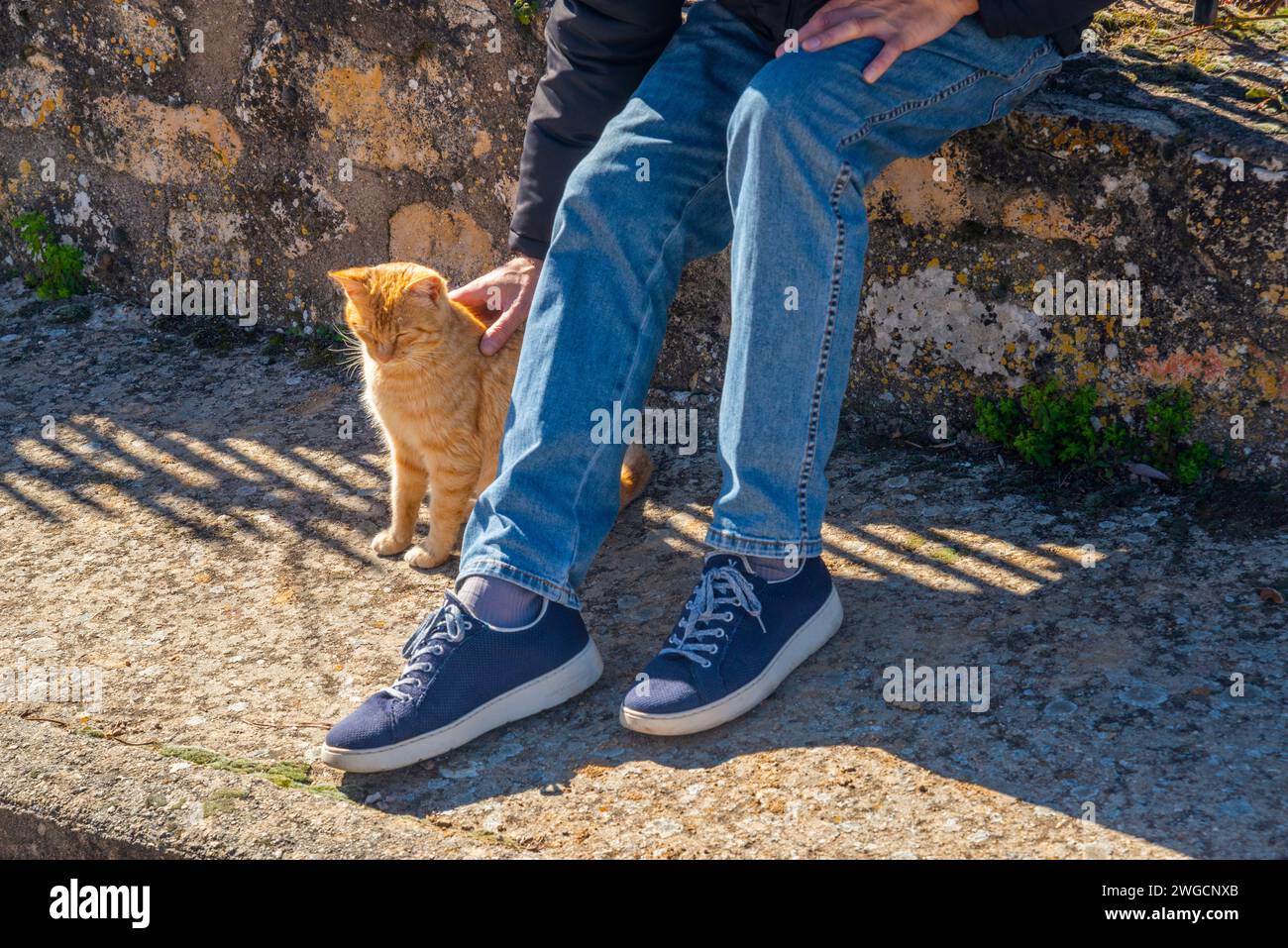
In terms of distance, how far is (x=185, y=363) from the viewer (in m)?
4.02

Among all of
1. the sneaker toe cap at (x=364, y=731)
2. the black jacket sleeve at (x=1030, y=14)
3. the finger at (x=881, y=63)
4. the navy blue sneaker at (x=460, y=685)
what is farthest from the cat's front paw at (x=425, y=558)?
the black jacket sleeve at (x=1030, y=14)

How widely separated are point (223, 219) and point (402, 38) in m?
0.93

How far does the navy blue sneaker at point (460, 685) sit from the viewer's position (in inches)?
89.4

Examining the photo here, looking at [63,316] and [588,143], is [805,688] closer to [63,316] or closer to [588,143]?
[588,143]

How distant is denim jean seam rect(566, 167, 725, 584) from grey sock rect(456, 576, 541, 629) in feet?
0.41

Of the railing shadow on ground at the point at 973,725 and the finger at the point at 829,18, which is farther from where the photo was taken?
the finger at the point at 829,18

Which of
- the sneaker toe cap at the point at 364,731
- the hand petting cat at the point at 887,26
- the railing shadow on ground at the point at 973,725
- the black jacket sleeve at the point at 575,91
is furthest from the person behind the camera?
the black jacket sleeve at the point at 575,91

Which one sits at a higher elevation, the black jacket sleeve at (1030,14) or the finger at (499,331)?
the black jacket sleeve at (1030,14)

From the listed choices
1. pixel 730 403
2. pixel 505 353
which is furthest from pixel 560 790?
pixel 505 353

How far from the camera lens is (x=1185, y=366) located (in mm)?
2852

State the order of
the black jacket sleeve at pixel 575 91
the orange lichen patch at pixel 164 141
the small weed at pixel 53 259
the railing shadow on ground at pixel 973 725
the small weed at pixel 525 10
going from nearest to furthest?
the railing shadow on ground at pixel 973 725 → the black jacket sleeve at pixel 575 91 → the small weed at pixel 525 10 → the orange lichen patch at pixel 164 141 → the small weed at pixel 53 259

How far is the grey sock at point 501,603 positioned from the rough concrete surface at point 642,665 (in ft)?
0.70

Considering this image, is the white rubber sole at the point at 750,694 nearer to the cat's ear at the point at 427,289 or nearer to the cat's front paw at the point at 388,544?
the cat's front paw at the point at 388,544

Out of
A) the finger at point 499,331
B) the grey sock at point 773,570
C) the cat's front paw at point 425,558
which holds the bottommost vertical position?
the cat's front paw at point 425,558
